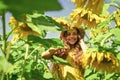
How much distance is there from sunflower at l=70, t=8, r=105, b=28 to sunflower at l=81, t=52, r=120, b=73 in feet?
1.26

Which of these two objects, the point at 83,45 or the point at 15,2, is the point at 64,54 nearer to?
the point at 83,45

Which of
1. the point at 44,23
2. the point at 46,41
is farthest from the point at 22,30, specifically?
the point at 44,23

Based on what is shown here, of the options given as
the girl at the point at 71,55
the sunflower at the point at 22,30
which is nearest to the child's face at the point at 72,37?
the girl at the point at 71,55

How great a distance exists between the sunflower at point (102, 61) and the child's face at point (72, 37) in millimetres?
165

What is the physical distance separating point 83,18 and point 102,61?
0.49 m

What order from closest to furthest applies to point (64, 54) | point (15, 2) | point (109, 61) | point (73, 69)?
point (15, 2)
point (73, 69)
point (64, 54)
point (109, 61)

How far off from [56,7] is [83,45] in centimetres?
198

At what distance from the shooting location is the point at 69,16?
2.52m

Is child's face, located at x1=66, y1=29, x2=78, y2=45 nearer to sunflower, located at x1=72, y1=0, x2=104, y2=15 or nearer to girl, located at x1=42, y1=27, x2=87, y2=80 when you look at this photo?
girl, located at x1=42, y1=27, x2=87, y2=80

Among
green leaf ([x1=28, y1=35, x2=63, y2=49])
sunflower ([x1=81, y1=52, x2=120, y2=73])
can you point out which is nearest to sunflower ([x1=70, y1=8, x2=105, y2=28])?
sunflower ([x1=81, y1=52, x2=120, y2=73])

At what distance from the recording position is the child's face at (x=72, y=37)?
2266 millimetres

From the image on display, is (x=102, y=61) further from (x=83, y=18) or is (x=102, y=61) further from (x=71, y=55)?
(x=83, y=18)

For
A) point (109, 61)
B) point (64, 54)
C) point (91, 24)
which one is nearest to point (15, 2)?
point (64, 54)

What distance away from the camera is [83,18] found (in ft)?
8.54
